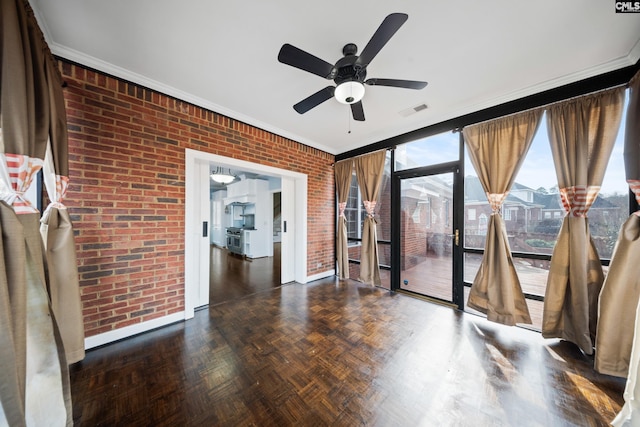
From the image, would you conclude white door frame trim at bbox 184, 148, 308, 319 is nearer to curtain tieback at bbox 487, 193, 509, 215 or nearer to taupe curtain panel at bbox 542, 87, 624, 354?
curtain tieback at bbox 487, 193, 509, 215

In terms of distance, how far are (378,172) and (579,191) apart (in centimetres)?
224

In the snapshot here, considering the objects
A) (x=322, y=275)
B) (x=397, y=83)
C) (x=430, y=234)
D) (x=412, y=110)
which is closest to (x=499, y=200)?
(x=430, y=234)

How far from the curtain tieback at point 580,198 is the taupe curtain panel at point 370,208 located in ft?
7.02

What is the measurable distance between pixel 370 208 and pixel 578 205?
7.66 ft

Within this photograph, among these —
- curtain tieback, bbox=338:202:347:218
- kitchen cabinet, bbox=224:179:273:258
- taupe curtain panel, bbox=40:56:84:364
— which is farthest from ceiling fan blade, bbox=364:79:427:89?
kitchen cabinet, bbox=224:179:273:258

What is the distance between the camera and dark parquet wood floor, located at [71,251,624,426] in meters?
1.33

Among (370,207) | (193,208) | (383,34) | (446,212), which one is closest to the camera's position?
(383,34)

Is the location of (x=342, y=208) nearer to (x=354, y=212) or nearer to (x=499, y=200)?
(x=354, y=212)

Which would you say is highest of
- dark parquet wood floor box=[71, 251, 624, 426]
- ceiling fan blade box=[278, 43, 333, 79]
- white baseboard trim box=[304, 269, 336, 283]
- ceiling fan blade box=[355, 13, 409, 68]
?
ceiling fan blade box=[355, 13, 409, 68]

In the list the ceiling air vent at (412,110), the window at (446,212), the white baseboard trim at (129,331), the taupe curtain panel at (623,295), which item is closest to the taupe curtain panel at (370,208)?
the ceiling air vent at (412,110)

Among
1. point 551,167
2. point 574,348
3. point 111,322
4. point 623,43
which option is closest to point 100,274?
point 111,322

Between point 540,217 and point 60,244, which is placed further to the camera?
point 540,217

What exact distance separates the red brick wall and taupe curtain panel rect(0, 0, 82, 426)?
0.80 metres

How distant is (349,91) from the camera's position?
5.51 feet
